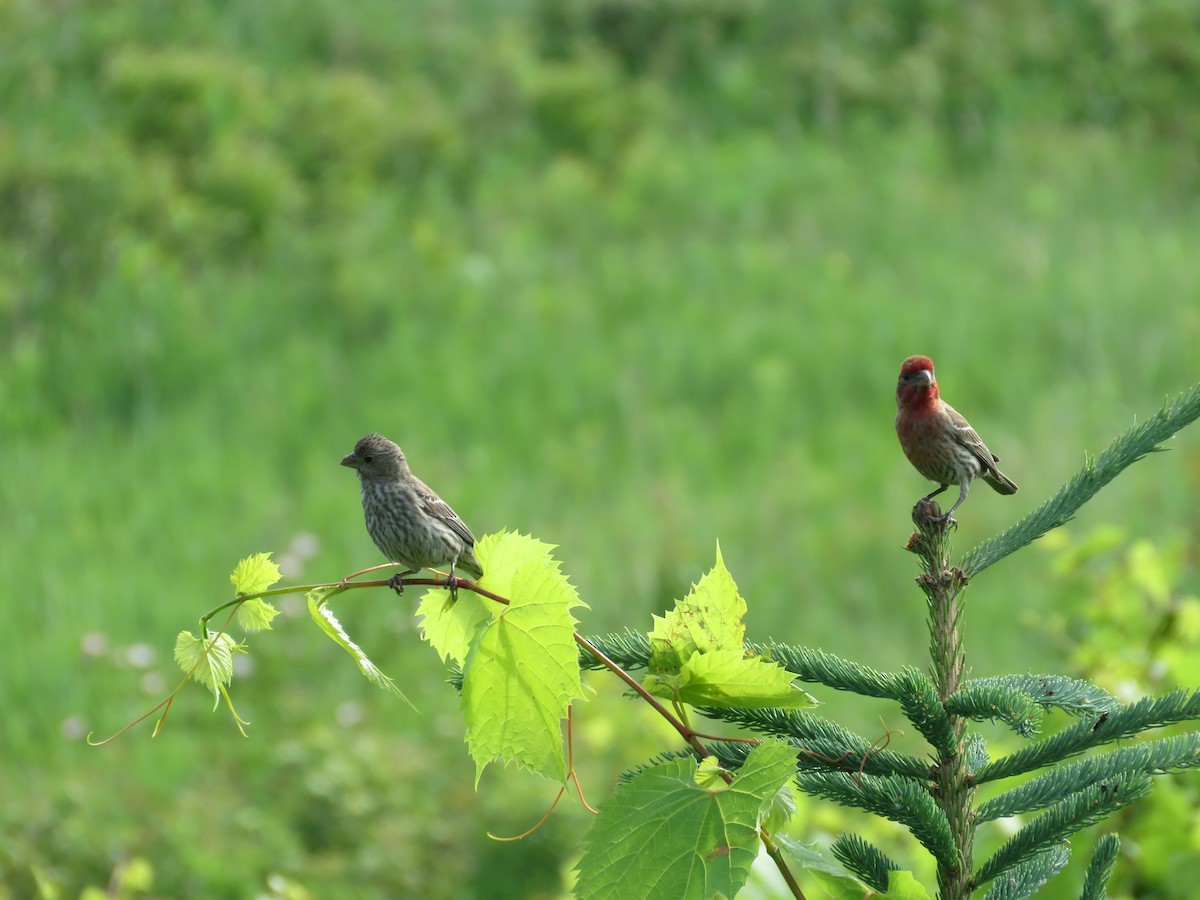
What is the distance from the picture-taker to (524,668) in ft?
5.54

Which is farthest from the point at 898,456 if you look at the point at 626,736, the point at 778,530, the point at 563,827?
the point at 563,827

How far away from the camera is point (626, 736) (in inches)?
267

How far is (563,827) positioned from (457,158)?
28.2 feet

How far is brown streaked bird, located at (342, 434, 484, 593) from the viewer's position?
2976 millimetres

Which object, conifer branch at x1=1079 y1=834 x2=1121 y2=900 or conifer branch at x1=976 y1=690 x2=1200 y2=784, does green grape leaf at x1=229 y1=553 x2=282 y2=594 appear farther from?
conifer branch at x1=1079 y1=834 x2=1121 y2=900

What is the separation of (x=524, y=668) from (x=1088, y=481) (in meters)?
0.95

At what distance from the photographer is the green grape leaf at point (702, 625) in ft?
5.65

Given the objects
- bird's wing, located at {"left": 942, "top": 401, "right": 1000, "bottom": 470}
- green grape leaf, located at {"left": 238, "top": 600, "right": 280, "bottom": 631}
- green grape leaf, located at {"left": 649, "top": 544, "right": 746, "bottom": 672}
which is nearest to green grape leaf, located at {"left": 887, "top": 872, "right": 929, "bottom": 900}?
green grape leaf, located at {"left": 649, "top": 544, "right": 746, "bottom": 672}

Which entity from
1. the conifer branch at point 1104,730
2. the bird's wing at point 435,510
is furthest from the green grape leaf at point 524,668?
the bird's wing at point 435,510

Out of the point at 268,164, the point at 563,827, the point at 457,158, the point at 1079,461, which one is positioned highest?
the point at 457,158

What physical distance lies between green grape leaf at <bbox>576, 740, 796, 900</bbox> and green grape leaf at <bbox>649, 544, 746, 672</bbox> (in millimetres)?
154

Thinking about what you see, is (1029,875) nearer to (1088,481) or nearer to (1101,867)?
(1101,867)

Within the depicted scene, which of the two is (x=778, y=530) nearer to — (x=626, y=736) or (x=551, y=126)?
(x=626, y=736)

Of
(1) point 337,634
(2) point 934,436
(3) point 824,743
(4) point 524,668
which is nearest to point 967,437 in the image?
(2) point 934,436
